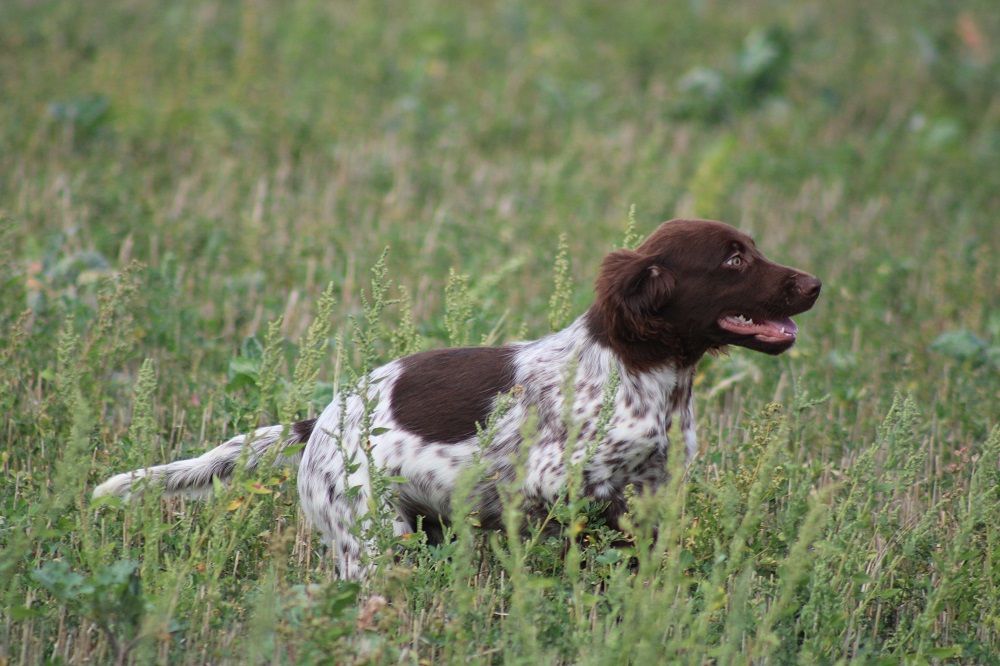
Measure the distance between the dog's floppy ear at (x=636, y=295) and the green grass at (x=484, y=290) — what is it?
620 mm

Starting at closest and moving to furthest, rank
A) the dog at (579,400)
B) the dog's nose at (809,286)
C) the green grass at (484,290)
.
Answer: the green grass at (484,290)
the dog at (579,400)
the dog's nose at (809,286)

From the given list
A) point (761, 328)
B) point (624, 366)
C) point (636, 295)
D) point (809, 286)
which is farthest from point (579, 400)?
point (809, 286)

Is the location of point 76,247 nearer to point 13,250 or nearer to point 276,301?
point 13,250

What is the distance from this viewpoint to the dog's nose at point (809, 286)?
435 cm

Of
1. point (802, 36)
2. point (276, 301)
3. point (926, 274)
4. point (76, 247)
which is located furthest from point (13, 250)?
point (802, 36)

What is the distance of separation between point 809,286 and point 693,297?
0.43m

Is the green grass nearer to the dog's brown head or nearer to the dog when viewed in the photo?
the dog

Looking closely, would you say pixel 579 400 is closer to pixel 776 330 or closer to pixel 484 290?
pixel 776 330

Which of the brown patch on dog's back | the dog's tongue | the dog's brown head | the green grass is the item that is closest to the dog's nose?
the dog's brown head

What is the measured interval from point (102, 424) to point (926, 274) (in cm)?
546

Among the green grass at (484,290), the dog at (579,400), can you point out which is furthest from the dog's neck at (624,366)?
the green grass at (484,290)

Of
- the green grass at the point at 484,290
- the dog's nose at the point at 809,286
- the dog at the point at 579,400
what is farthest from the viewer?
the dog's nose at the point at 809,286

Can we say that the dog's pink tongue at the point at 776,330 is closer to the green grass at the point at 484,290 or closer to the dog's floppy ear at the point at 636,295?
the green grass at the point at 484,290

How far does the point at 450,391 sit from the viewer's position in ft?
14.4
